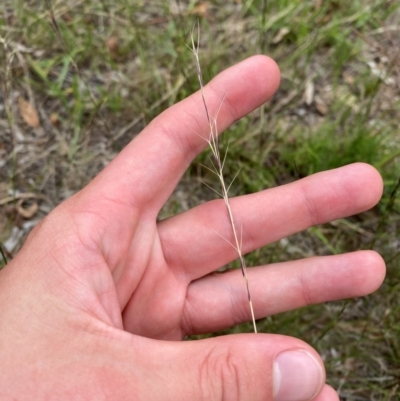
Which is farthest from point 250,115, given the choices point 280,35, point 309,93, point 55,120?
point 55,120

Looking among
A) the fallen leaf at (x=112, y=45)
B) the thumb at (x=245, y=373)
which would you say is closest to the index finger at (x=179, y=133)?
the thumb at (x=245, y=373)

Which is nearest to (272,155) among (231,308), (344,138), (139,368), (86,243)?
(344,138)

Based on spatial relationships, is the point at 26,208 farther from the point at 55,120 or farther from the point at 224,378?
the point at 224,378

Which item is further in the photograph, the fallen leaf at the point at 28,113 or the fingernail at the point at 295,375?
the fallen leaf at the point at 28,113

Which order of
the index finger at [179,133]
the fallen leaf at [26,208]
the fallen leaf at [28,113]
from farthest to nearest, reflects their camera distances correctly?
the fallen leaf at [28,113], the fallen leaf at [26,208], the index finger at [179,133]

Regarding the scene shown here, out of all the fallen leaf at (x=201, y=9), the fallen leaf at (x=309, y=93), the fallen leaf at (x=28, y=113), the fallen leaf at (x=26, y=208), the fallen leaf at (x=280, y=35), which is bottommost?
the fallen leaf at (x=309, y=93)

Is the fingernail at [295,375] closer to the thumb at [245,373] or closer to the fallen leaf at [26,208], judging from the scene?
the thumb at [245,373]

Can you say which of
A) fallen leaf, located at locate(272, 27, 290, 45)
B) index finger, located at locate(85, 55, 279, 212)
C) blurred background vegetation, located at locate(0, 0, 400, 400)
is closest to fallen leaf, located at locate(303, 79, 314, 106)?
blurred background vegetation, located at locate(0, 0, 400, 400)
